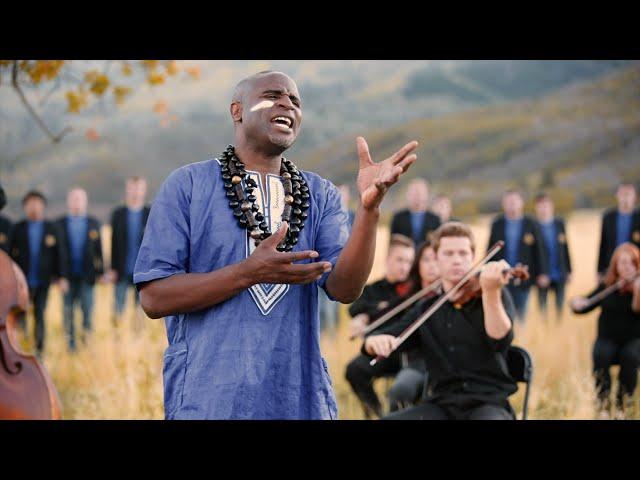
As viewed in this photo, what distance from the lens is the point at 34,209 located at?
10.2 m

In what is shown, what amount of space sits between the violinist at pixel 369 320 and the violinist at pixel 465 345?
135cm

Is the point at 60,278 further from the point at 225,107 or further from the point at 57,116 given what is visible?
the point at 225,107

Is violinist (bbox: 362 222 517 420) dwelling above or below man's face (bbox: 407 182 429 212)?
below

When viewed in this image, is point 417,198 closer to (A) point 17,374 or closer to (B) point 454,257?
(B) point 454,257

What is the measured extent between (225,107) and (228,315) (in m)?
11.4

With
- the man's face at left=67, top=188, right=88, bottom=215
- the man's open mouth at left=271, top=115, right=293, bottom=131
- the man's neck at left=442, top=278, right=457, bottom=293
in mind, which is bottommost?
the man's neck at left=442, top=278, right=457, bottom=293

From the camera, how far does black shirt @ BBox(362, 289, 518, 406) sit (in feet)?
16.2

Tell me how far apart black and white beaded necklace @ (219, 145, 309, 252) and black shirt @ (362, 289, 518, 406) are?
5.98ft

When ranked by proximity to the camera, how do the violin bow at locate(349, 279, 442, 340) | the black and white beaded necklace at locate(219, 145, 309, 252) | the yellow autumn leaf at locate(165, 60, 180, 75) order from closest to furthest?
the black and white beaded necklace at locate(219, 145, 309, 252) → the violin bow at locate(349, 279, 442, 340) → the yellow autumn leaf at locate(165, 60, 180, 75)

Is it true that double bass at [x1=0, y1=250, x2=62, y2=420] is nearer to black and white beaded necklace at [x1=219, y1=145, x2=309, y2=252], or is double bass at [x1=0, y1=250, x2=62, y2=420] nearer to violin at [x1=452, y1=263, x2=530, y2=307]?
black and white beaded necklace at [x1=219, y1=145, x2=309, y2=252]

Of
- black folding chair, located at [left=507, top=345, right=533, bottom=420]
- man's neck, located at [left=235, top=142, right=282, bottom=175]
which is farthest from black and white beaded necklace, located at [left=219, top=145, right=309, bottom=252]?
black folding chair, located at [left=507, top=345, right=533, bottom=420]

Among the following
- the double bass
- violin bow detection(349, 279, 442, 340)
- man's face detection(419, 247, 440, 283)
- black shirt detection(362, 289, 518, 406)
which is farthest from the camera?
man's face detection(419, 247, 440, 283)

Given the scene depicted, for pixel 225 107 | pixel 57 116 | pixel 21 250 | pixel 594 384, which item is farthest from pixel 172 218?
pixel 225 107
